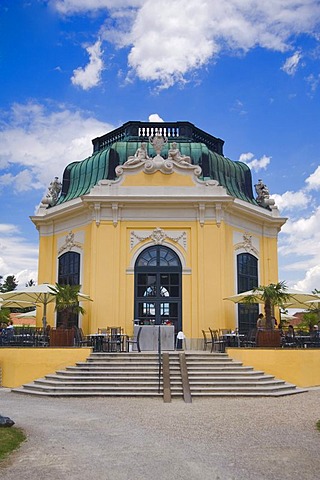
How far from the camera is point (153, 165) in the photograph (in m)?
21.9

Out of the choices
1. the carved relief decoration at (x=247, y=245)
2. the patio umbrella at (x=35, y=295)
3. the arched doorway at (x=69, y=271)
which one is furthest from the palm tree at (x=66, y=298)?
the carved relief decoration at (x=247, y=245)

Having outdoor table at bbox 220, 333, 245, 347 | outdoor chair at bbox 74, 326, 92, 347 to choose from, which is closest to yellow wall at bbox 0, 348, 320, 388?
outdoor table at bbox 220, 333, 245, 347

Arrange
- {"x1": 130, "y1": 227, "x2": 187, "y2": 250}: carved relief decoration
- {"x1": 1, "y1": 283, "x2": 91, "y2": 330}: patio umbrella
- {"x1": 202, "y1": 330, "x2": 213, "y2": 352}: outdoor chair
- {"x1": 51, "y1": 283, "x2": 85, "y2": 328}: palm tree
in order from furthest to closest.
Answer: {"x1": 130, "y1": 227, "x2": 187, "y2": 250}: carved relief decoration
{"x1": 202, "y1": 330, "x2": 213, "y2": 352}: outdoor chair
{"x1": 1, "y1": 283, "x2": 91, "y2": 330}: patio umbrella
{"x1": 51, "y1": 283, "x2": 85, "y2": 328}: palm tree

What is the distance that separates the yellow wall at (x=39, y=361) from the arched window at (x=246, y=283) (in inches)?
295

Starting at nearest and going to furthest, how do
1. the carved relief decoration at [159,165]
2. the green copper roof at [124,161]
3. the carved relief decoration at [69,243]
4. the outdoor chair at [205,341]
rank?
the outdoor chair at [205,341] → the carved relief decoration at [159,165] → the carved relief decoration at [69,243] → the green copper roof at [124,161]

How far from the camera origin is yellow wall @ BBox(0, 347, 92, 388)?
16.8 metres

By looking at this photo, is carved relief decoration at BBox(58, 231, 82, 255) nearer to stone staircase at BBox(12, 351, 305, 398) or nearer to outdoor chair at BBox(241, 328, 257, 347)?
stone staircase at BBox(12, 351, 305, 398)

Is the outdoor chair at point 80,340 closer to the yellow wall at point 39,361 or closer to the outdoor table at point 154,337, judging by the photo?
the yellow wall at point 39,361

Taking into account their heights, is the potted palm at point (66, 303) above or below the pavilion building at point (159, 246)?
below

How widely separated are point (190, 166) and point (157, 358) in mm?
8480

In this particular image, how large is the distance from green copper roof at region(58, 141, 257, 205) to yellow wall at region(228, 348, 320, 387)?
8.38 m

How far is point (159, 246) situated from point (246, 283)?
4.04 meters

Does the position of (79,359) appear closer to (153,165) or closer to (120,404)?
(120,404)

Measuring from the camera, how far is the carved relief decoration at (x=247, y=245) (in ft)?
75.0
